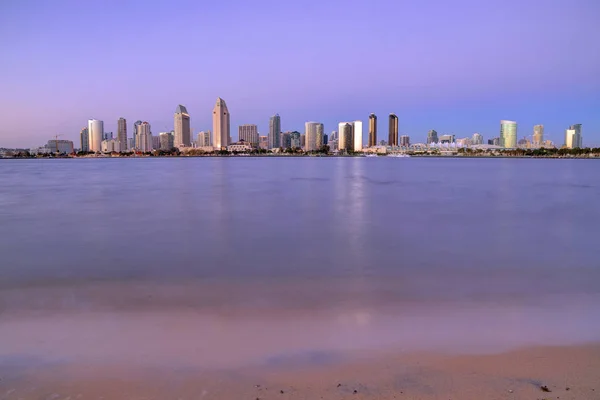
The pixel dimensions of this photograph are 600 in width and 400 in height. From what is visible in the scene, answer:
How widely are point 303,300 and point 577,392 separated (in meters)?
3.37

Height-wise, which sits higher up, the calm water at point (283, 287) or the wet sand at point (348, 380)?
the wet sand at point (348, 380)

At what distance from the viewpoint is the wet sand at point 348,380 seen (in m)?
3.36

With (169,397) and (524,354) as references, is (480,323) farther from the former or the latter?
(169,397)

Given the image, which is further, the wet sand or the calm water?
the calm water

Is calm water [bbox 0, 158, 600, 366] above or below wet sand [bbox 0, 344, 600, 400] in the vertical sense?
below

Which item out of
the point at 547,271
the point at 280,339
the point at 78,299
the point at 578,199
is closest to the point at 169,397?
the point at 280,339

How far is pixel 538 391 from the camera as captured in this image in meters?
3.33

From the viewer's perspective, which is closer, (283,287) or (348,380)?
(348,380)

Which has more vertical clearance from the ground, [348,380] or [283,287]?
[348,380]

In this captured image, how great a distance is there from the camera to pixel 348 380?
361 cm

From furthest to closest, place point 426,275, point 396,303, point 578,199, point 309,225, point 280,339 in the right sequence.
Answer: point 578,199 → point 309,225 → point 426,275 → point 396,303 → point 280,339

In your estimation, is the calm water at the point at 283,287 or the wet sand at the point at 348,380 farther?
the calm water at the point at 283,287

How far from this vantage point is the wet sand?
11.0ft

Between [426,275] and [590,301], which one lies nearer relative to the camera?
[590,301]
